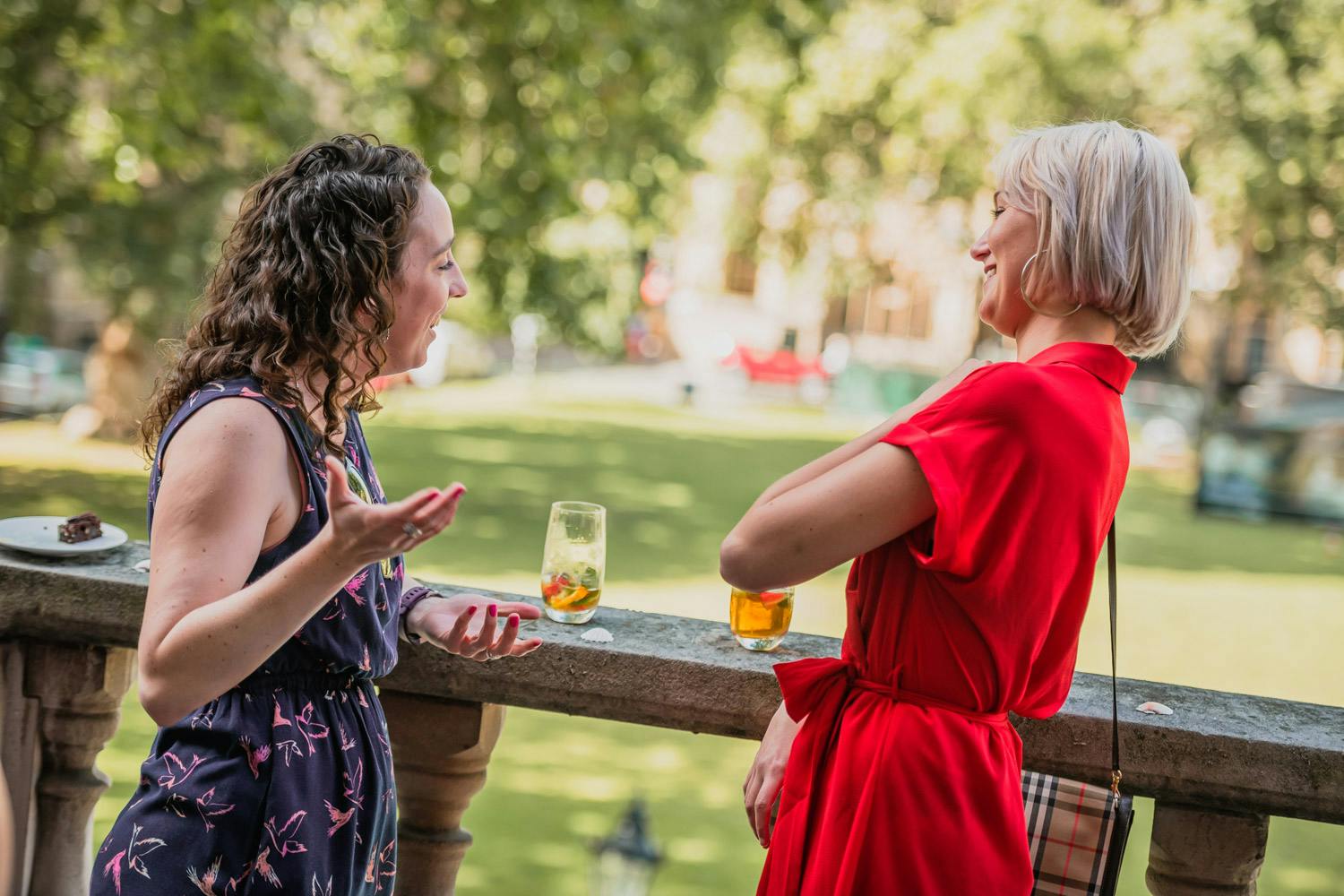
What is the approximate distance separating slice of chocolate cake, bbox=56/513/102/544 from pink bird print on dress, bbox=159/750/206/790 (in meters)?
0.81

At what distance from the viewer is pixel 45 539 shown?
2.37m

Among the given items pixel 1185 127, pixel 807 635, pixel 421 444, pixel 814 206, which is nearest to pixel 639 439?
pixel 421 444

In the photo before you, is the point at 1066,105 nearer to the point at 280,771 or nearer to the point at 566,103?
the point at 566,103

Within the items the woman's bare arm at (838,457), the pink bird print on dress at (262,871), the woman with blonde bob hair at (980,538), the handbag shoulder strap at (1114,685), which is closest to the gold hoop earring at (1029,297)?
the woman with blonde bob hair at (980,538)

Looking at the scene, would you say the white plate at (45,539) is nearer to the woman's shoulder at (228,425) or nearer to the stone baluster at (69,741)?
the stone baluster at (69,741)

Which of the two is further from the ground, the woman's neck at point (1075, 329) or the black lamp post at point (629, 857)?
the woman's neck at point (1075, 329)

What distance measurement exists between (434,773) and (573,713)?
0.28m

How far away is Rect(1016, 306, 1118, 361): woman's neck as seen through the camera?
5.56ft

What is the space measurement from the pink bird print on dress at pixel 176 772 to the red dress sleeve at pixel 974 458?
1.00 metres

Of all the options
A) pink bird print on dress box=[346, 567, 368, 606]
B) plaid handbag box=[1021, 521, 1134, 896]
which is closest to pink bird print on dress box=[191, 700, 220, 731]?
pink bird print on dress box=[346, 567, 368, 606]

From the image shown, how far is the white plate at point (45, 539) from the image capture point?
2334 millimetres

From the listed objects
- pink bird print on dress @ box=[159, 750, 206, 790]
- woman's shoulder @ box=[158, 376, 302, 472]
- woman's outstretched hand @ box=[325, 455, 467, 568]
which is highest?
woman's shoulder @ box=[158, 376, 302, 472]

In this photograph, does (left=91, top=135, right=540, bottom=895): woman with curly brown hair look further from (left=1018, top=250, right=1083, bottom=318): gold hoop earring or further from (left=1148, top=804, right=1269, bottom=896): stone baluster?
(left=1148, top=804, right=1269, bottom=896): stone baluster

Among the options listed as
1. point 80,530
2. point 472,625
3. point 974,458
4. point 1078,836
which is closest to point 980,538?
point 974,458
